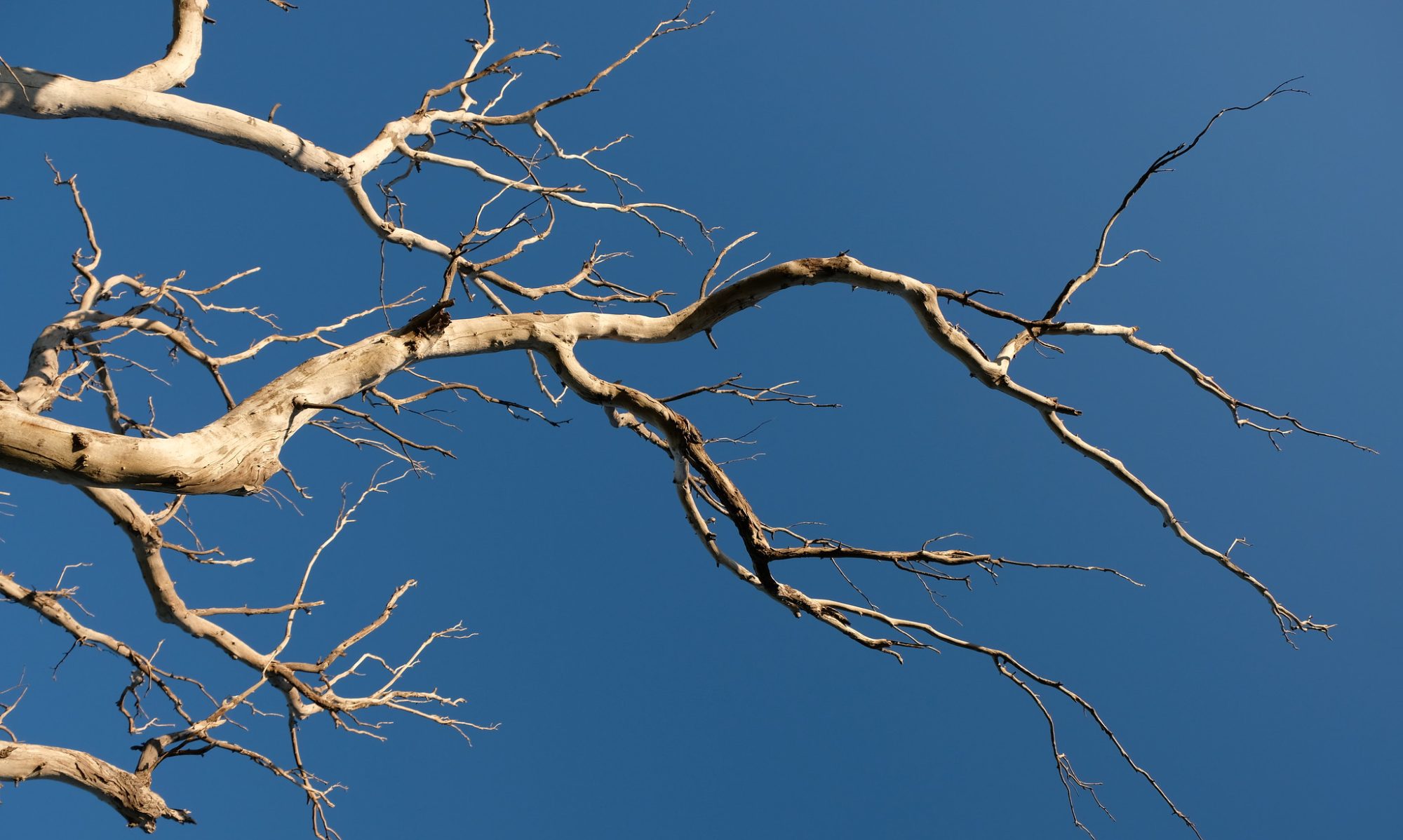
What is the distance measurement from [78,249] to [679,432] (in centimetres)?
423

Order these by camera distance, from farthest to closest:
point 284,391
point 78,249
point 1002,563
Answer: point 78,249 → point 1002,563 → point 284,391

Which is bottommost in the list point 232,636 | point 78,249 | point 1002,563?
point 1002,563

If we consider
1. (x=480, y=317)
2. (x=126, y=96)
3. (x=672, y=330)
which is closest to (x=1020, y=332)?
(x=672, y=330)

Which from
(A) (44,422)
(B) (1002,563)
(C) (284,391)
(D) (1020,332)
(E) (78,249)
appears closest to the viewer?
(A) (44,422)

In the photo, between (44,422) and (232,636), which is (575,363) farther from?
(232,636)

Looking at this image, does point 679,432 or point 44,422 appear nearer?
point 44,422

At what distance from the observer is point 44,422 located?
2.47 meters

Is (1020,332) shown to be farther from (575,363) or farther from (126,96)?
(126,96)

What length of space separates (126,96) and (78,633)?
3458 millimetres

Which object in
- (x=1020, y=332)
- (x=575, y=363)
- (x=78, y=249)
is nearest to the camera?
(x=575, y=363)

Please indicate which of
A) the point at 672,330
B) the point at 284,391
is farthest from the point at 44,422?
the point at 672,330

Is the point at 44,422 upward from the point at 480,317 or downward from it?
downward

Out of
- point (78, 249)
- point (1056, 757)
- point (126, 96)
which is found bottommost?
point (1056, 757)

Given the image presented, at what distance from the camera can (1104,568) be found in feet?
11.4
